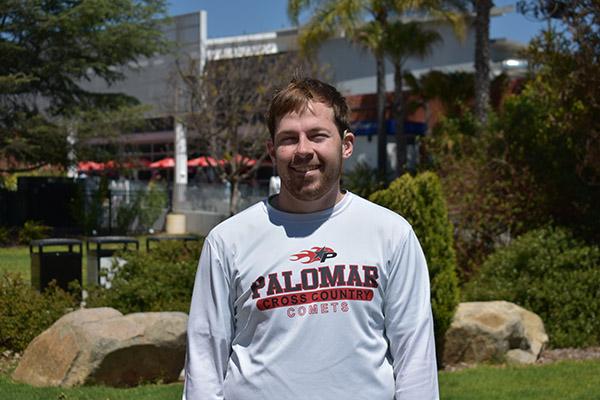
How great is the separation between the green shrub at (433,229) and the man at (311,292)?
637 cm

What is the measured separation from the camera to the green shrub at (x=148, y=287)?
9.82m

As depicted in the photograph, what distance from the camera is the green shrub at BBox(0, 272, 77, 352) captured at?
30.3ft

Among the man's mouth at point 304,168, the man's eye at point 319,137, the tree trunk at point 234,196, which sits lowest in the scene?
the tree trunk at point 234,196

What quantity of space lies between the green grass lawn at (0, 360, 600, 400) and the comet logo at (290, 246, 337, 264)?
434 cm

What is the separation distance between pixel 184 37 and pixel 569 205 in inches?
1296

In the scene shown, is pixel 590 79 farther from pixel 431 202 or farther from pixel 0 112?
pixel 0 112

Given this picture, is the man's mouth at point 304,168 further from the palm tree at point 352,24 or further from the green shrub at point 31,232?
the palm tree at point 352,24

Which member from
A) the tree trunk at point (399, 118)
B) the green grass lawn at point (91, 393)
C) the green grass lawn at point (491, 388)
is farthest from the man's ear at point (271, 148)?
the tree trunk at point (399, 118)

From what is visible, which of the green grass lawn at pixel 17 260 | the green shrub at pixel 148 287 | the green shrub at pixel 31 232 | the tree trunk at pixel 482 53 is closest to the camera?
the green shrub at pixel 148 287

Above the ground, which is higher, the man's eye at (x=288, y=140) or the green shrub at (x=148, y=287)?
the man's eye at (x=288, y=140)

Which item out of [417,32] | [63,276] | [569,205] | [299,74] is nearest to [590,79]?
[569,205]

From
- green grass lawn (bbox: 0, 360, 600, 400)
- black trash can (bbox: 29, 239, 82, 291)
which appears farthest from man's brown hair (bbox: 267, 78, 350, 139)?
black trash can (bbox: 29, 239, 82, 291)

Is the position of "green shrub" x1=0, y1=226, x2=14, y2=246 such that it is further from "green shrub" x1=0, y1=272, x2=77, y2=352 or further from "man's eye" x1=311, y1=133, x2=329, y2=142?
"man's eye" x1=311, y1=133, x2=329, y2=142

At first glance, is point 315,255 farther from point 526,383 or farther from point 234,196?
point 234,196
